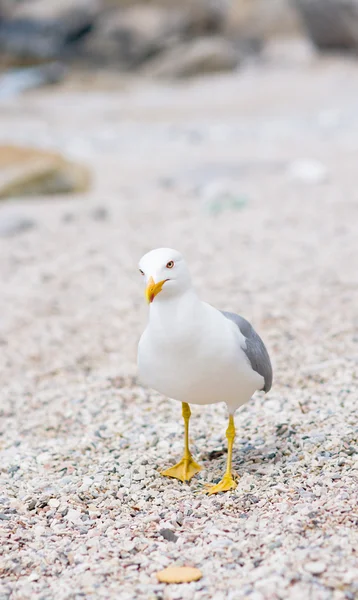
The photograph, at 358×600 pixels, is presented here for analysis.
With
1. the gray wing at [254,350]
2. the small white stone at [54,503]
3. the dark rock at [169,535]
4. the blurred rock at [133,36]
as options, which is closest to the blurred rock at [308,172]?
the gray wing at [254,350]

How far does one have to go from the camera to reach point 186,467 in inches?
113

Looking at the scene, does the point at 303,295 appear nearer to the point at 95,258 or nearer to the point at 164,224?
the point at 95,258

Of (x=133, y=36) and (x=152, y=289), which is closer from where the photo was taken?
(x=152, y=289)

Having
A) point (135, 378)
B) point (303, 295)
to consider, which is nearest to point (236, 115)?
point (303, 295)

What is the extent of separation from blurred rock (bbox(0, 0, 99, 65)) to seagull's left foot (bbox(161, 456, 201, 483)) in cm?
2636

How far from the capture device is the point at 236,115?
14516 millimetres

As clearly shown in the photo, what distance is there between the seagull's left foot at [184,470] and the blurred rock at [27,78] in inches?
726

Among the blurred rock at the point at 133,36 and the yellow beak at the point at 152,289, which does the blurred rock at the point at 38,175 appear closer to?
the yellow beak at the point at 152,289

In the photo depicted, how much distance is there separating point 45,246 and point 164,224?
116 centimetres

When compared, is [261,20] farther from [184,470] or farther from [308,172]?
[184,470]

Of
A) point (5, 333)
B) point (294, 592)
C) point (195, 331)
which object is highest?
point (195, 331)

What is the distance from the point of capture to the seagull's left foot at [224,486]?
2.68 m

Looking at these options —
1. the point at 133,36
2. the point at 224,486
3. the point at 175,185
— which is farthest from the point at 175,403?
the point at 133,36

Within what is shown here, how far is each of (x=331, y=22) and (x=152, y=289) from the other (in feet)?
64.5
